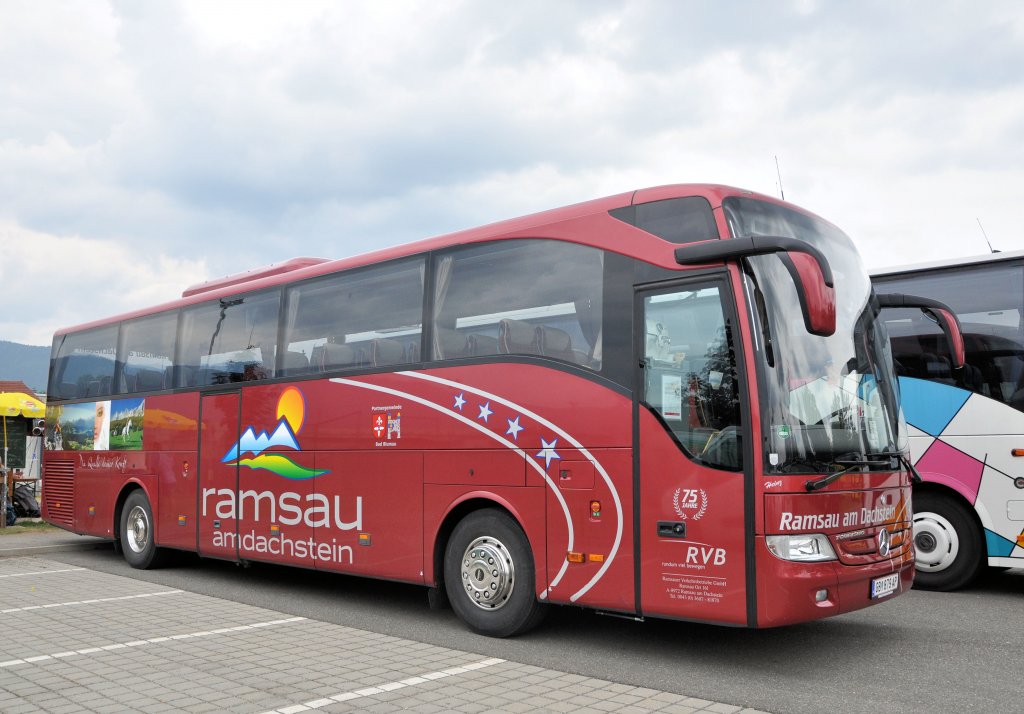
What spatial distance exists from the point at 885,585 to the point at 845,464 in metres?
0.98

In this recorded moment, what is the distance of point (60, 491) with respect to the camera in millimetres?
14250

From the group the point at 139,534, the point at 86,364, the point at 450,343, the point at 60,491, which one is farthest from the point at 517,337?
the point at 60,491

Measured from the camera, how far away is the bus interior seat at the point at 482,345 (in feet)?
24.9

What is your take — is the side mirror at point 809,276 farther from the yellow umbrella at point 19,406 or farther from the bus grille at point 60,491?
the yellow umbrella at point 19,406

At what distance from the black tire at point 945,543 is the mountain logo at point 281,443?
624cm

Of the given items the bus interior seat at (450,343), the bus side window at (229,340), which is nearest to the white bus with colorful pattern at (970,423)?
the bus interior seat at (450,343)

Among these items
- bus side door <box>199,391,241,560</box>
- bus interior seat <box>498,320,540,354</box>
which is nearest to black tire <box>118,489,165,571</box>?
bus side door <box>199,391,241,560</box>

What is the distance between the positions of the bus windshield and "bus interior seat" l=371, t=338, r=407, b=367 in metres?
3.55

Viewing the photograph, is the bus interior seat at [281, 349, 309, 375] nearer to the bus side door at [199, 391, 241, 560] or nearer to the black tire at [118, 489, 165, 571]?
the bus side door at [199, 391, 241, 560]

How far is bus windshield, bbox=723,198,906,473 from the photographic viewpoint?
5.87m

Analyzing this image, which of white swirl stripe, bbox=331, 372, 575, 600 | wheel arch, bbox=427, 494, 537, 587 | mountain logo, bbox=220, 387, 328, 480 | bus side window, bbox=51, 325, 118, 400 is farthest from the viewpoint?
bus side window, bbox=51, 325, 118, 400

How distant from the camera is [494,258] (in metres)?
7.82

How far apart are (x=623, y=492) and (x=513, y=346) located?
1.64 metres

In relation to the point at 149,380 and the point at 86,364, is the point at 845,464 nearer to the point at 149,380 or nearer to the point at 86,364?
the point at 149,380
